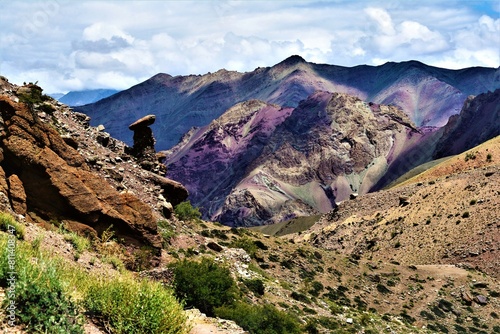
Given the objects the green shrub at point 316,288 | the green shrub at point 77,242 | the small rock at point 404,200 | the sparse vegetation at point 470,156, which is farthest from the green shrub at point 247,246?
the sparse vegetation at point 470,156

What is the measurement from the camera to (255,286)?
27.8 meters

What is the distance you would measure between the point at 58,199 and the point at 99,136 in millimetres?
13908

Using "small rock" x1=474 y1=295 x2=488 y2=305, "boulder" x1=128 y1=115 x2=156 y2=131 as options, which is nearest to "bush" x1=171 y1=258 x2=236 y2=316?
"boulder" x1=128 y1=115 x2=156 y2=131

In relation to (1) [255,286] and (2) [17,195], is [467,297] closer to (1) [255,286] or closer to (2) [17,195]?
(1) [255,286]

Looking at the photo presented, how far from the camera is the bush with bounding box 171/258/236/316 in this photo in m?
17.6

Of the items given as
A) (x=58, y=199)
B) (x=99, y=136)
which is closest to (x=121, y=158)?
(x=99, y=136)

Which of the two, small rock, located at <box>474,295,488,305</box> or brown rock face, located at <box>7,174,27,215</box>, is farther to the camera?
small rock, located at <box>474,295,488,305</box>

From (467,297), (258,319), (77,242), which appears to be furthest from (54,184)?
(467,297)

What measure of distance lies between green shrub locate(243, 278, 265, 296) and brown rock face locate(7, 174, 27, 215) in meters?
12.8

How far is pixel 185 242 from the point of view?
101 ft

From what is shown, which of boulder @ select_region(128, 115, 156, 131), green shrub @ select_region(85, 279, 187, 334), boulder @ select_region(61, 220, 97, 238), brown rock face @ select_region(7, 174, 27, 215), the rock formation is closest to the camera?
green shrub @ select_region(85, 279, 187, 334)

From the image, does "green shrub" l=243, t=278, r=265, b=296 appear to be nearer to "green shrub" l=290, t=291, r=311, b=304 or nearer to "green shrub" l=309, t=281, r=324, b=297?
"green shrub" l=290, t=291, r=311, b=304

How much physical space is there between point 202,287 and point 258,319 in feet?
Result: 8.55

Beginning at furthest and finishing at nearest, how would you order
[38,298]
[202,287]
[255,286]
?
[255,286], [202,287], [38,298]
